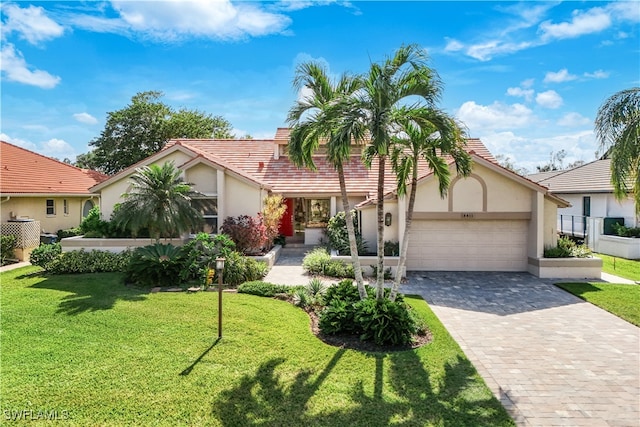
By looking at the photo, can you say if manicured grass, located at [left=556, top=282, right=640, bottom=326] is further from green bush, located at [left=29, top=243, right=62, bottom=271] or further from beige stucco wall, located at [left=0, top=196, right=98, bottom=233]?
beige stucco wall, located at [left=0, top=196, right=98, bottom=233]

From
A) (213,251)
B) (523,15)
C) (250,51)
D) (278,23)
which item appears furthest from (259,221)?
(523,15)

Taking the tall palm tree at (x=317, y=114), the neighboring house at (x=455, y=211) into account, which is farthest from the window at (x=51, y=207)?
the tall palm tree at (x=317, y=114)

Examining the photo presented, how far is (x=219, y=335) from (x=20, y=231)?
52.2 feet

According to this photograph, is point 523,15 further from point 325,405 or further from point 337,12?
point 325,405

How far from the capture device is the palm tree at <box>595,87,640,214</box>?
11188 millimetres

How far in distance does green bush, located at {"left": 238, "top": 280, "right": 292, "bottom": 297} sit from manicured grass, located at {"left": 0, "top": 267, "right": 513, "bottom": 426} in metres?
1.80

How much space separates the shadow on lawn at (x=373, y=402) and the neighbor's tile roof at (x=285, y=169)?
Answer: 13160 mm

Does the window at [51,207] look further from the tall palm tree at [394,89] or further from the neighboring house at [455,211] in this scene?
the tall palm tree at [394,89]

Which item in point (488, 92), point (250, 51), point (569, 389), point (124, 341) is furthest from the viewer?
point (488, 92)

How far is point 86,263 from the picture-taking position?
49.8ft

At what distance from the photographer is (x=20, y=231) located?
18094 millimetres

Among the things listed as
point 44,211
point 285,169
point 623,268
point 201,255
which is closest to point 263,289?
point 201,255

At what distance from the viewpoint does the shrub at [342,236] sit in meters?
16.7

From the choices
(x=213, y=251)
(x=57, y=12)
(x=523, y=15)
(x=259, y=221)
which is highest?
(x=523, y=15)
